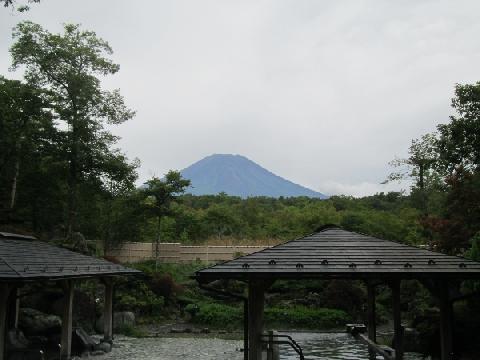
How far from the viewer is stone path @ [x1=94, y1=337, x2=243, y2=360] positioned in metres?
13.7

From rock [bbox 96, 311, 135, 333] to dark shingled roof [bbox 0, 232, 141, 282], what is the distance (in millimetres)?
4052

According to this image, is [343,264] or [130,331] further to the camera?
[130,331]

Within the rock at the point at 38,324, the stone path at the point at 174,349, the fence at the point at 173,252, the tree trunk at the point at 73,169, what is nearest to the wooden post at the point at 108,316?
the stone path at the point at 174,349

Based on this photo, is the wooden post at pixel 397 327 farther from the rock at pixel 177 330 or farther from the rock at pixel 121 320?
the rock at pixel 121 320

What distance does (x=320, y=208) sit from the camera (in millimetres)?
34281

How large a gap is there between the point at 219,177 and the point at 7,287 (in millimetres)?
184338

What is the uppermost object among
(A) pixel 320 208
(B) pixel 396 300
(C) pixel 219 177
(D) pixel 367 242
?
(C) pixel 219 177

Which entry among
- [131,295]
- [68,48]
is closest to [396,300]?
[131,295]

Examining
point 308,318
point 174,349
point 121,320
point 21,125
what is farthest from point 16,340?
point 308,318

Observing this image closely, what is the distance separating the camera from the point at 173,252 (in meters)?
28.1

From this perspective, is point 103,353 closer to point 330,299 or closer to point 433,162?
point 330,299

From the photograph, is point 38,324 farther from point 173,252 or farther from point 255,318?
point 173,252

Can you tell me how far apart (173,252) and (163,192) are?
12.9 feet

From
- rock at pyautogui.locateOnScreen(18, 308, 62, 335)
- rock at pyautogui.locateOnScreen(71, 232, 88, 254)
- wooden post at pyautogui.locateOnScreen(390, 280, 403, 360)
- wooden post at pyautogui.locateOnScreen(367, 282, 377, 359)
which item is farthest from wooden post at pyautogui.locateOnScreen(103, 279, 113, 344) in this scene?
wooden post at pyautogui.locateOnScreen(390, 280, 403, 360)
